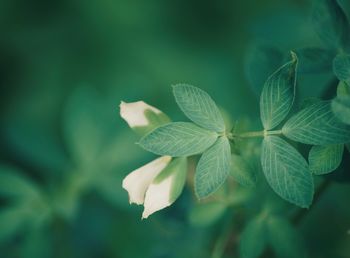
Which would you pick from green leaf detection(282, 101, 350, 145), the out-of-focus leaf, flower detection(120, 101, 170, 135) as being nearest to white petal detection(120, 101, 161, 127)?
flower detection(120, 101, 170, 135)

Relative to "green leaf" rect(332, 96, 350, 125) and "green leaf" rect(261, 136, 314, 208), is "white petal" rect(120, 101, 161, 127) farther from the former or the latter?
"green leaf" rect(332, 96, 350, 125)

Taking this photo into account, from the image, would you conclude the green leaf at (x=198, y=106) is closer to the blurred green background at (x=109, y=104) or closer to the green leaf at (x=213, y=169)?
the green leaf at (x=213, y=169)

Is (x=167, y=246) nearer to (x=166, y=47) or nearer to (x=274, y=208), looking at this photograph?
(x=274, y=208)

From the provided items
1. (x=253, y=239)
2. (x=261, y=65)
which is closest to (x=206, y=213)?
(x=253, y=239)

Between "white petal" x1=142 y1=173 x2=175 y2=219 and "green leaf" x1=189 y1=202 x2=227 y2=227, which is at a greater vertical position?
"white petal" x1=142 y1=173 x2=175 y2=219

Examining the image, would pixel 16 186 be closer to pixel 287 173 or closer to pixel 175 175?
pixel 175 175
